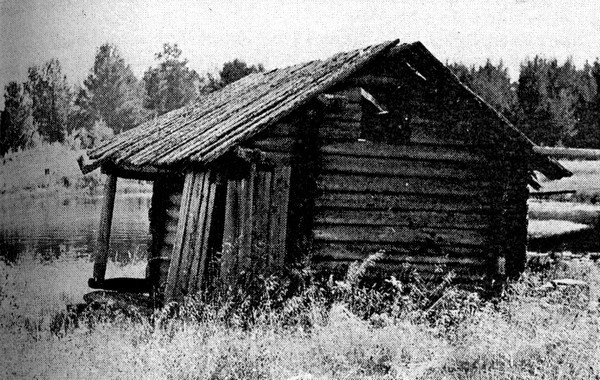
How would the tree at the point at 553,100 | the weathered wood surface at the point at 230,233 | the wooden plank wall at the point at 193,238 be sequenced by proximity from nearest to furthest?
1. the weathered wood surface at the point at 230,233
2. the wooden plank wall at the point at 193,238
3. the tree at the point at 553,100

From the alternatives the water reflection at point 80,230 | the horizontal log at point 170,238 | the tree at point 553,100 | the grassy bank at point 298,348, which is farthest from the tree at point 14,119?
the tree at point 553,100

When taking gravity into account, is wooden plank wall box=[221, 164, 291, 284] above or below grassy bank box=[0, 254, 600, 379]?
above

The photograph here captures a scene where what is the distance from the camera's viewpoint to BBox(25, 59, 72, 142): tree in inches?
289

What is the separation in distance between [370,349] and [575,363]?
5.51ft

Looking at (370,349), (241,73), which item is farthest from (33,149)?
(241,73)

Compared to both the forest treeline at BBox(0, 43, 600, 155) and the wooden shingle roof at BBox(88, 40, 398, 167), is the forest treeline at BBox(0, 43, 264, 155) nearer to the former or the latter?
the forest treeline at BBox(0, 43, 600, 155)

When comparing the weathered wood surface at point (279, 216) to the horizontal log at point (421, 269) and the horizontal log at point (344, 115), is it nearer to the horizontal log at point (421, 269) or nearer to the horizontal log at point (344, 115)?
the horizontal log at point (421, 269)

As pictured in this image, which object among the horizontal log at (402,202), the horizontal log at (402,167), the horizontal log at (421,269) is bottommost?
the horizontal log at (421,269)

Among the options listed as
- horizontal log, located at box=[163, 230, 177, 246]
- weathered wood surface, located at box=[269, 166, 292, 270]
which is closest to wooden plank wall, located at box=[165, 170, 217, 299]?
weathered wood surface, located at box=[269, 166, 292, 270]

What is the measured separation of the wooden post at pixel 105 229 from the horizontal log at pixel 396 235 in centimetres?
360

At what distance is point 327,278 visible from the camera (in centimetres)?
940

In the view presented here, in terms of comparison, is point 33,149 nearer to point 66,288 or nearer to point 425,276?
point 66,288

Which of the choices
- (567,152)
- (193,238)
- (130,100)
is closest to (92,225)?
(130,100)

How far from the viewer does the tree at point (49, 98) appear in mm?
7328
